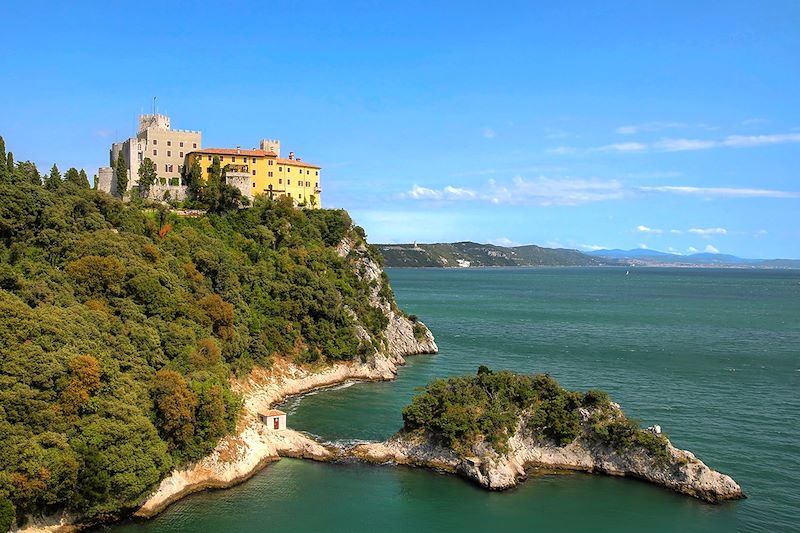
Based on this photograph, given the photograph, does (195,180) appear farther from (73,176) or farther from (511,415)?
(511,415)

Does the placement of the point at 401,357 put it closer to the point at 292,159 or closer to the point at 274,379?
the point at 274,379

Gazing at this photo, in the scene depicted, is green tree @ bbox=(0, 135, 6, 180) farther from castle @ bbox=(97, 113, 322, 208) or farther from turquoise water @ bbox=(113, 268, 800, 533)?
turquoise water @ bbox=(113, 268, 800, 533)

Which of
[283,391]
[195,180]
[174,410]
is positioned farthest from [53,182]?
[174,410]

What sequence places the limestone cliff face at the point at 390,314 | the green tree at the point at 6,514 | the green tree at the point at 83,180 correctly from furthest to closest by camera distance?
the limestone cliff face at the point at 390,314 < the green tree at the point at 83,180 < the green tree at the point at 6,514

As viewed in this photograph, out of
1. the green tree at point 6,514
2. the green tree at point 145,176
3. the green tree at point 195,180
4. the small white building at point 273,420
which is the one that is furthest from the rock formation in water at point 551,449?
the green tree at point 145,176

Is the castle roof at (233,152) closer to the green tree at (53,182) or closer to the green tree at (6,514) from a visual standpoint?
the green tree at (53,182)

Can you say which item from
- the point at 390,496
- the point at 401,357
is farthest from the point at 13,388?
the point at 401,357
